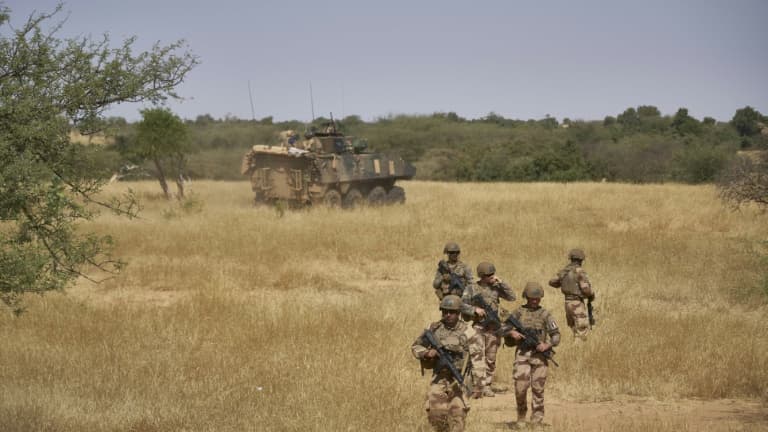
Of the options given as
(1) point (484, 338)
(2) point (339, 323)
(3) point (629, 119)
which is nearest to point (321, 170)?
(2) point (339, 323)

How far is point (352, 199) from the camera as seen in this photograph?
998 inches

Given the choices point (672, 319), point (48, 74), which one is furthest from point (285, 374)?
point (672, 319)

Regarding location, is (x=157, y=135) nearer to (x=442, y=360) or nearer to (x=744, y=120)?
(x=442, y=360)

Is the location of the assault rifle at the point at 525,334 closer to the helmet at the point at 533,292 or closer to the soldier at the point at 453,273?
the helmet at the point at 533,292

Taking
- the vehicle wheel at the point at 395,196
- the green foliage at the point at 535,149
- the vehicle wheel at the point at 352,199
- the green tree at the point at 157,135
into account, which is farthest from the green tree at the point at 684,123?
the green tree at the point at 157,135

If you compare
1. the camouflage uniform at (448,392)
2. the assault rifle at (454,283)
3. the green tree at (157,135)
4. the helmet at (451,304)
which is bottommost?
the camouflage uniform at (448,392)

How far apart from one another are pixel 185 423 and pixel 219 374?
1.61 meters

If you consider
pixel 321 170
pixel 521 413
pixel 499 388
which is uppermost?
pixel 321 170

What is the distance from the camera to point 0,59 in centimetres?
717

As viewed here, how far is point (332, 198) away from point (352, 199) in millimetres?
1148

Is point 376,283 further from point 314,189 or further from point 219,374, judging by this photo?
point 314,189

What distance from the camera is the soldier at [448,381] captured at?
6293 millimetres

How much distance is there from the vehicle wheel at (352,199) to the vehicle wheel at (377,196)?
0.34 m

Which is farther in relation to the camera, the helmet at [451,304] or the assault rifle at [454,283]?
the assault rifle at [454,283]
